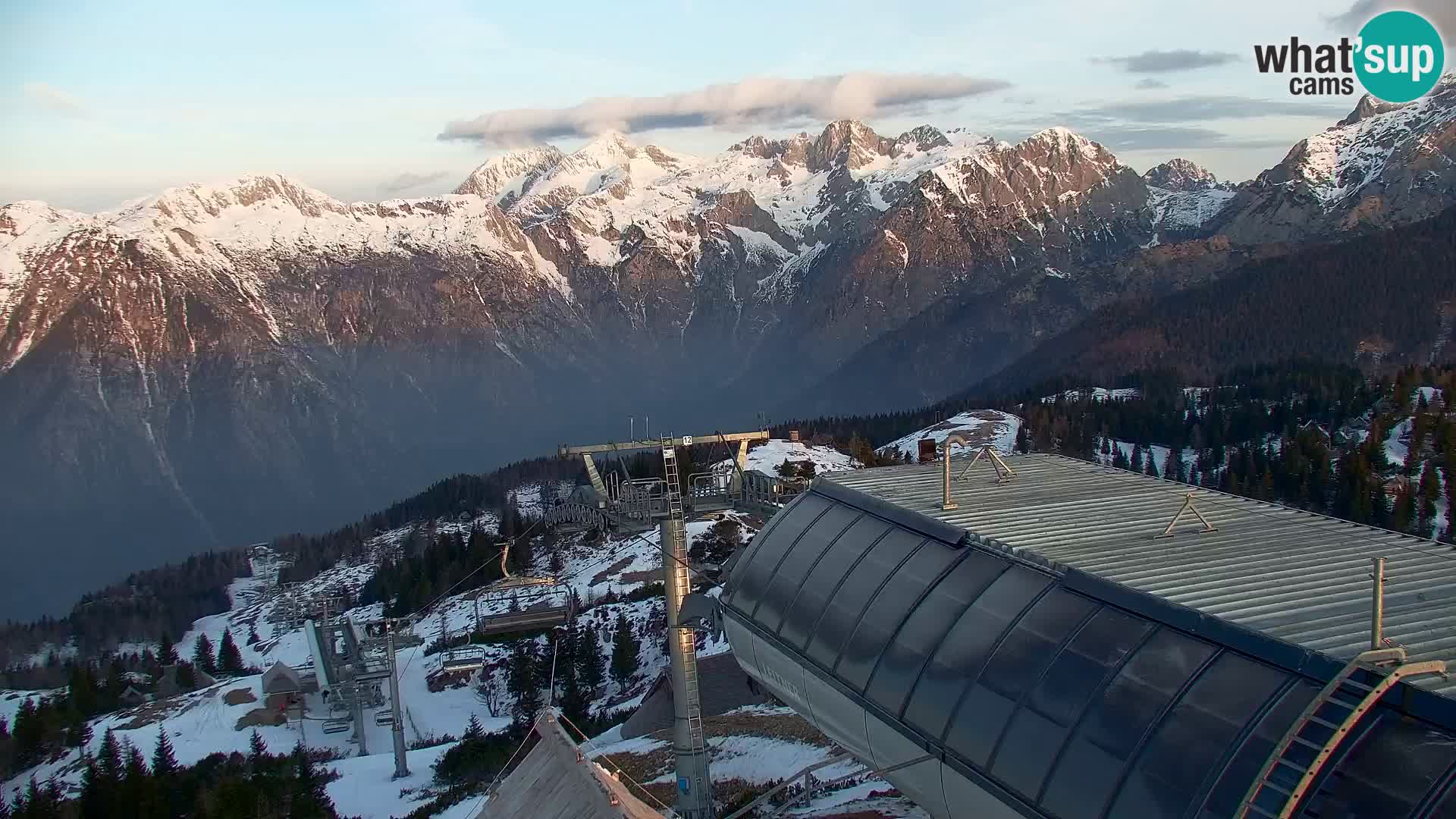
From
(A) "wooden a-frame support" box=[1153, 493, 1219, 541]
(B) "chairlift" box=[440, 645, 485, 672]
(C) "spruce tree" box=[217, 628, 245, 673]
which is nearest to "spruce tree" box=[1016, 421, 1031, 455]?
(B) "chairlift" box=[440, 645, 485, 672]

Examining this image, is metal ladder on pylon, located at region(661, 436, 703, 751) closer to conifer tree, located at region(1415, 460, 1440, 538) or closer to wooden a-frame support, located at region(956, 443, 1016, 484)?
wooden a-frame support, located at region(956, 443, 1016, 484)

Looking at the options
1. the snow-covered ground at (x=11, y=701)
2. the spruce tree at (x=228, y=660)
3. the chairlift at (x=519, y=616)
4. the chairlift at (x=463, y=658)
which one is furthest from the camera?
the spruce tree at (x=228, y=660)

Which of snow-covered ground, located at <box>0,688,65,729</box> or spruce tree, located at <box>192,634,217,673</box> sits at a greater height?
snow-covered ground, located at <box>0,688,65,729</box>

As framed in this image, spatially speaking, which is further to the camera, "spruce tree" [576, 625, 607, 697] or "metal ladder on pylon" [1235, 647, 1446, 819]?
"spruce tree" [576, 625, 607, 697]

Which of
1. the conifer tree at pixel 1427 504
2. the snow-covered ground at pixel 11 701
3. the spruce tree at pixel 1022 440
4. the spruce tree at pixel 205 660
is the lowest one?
the spruce tree at pixel 205 660

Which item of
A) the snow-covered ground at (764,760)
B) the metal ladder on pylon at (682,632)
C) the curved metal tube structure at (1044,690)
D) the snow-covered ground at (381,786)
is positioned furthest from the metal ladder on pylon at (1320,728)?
the snow-covered ground at (381,786)

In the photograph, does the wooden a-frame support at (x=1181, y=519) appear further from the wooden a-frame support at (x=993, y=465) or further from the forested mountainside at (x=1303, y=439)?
the forested mountainside at (x=1303, y=439)

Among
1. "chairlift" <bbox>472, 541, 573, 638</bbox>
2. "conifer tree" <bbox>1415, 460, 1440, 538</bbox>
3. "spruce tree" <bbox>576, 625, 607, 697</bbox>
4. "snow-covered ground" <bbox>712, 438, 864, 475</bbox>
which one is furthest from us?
"snow-covered ground" <bbox>712, 438, 864, 475</bbox>
